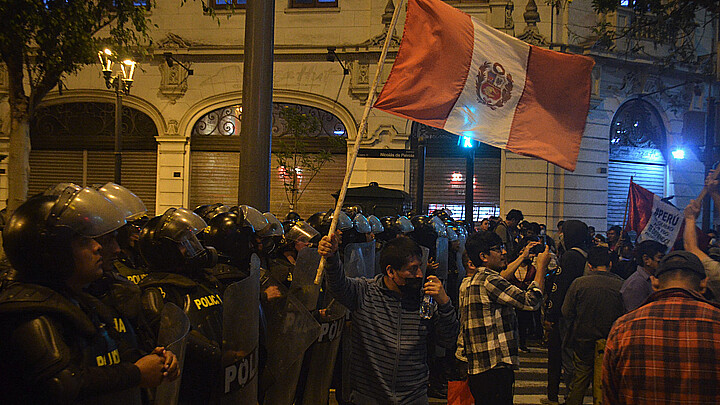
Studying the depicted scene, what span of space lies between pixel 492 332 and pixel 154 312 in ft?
8.30

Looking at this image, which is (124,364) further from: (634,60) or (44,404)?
(634,60)

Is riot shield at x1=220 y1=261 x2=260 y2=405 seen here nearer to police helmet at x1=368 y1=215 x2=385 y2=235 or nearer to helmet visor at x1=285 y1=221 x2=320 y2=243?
helmet visor at x1=285 y1=221 x2=320 y2=243

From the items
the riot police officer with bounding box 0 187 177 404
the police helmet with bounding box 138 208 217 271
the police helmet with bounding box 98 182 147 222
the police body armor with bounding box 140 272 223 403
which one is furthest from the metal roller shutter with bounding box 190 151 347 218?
the riot police officer with bounding box 0 187 177 404

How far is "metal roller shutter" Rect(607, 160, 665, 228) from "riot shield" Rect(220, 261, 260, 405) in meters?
19.4

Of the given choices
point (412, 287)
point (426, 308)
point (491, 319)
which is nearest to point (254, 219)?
point (412, 287)

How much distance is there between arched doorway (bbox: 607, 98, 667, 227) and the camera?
20859 millimetres

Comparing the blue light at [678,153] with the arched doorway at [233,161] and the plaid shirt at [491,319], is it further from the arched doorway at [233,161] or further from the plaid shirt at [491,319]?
the plaid shirt at [491,319]

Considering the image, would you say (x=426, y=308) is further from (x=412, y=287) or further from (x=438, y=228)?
(x=438, y=228)

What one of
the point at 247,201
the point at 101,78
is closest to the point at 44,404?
the point at 247,201

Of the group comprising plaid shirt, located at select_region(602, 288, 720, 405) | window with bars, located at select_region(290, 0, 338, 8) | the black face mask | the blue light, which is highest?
window with bars, located at select_region(290, 0, 338, 8)

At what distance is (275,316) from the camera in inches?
150

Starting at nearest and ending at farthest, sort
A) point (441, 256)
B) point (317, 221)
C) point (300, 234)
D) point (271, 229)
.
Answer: point (271, 229), point (300, 234), point (317, 221), point (441, 256)

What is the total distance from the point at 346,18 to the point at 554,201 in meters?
8.60

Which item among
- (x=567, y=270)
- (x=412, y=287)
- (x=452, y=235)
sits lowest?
(x=567, y=270)
